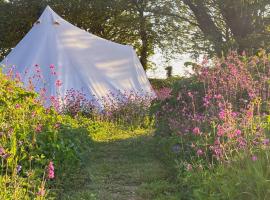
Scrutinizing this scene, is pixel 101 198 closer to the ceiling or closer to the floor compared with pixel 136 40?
closer to the floor

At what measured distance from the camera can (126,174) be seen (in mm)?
7172

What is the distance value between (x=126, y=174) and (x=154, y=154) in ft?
5.14

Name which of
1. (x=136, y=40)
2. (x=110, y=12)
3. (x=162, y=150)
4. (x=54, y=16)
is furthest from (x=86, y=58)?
(x=136, y=40)

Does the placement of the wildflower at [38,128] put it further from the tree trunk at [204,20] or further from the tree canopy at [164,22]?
the tree trunk at [204,20]

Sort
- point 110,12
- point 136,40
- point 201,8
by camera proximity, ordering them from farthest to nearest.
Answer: point 136,40 → point 110,12 → point 201,8

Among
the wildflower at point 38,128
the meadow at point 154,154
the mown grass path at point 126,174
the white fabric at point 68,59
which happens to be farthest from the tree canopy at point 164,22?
the wildflower at point 38,128

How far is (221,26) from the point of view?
2209cm

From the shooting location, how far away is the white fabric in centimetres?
1425

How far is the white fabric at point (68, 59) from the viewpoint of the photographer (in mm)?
14250

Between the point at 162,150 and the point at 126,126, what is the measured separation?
475 cm

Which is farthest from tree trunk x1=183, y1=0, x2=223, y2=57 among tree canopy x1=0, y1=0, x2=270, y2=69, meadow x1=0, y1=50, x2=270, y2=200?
meadow x1=0, y1=50, x2=270, y2=200

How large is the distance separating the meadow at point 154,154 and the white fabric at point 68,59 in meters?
4.63

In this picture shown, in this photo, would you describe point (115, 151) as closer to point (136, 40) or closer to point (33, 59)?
point (33, 59)

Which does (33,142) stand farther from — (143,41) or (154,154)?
(143,41)
